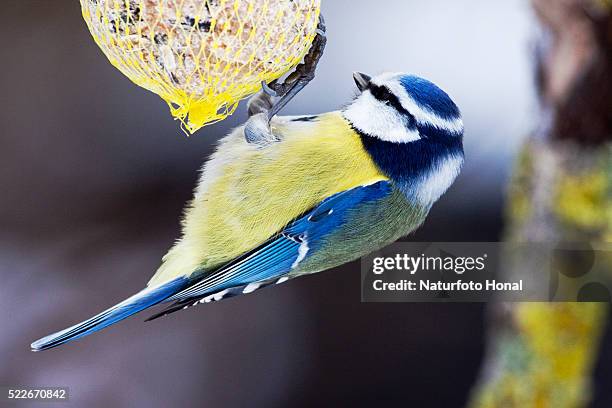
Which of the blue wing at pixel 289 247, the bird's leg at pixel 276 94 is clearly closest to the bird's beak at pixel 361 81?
the bird's leg at pixel 276 94

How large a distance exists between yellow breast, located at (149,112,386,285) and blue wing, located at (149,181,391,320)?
0.02 m

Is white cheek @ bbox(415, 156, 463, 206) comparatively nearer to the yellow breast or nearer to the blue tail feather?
the yellow breast

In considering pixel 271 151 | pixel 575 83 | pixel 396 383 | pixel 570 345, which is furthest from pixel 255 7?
pixel 570 345

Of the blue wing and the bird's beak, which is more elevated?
the bird's beak

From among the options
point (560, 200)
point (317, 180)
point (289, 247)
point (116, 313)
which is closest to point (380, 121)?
point (317, 180)

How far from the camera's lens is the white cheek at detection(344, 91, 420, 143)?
1.56 m

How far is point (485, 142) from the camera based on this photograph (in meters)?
1.80

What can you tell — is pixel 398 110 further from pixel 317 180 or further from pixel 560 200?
pixel 560 200

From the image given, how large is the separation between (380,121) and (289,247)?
0.37 m

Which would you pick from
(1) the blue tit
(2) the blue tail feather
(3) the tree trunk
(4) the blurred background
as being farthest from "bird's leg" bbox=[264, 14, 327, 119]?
(3) the tree trunk

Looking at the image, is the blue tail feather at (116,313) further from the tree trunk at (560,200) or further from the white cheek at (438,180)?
the tree trunk at (560,200)

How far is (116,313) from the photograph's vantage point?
5.98ft

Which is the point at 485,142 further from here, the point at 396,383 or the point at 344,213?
the point at 396,383

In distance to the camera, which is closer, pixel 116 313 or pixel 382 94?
pixel 382 94
